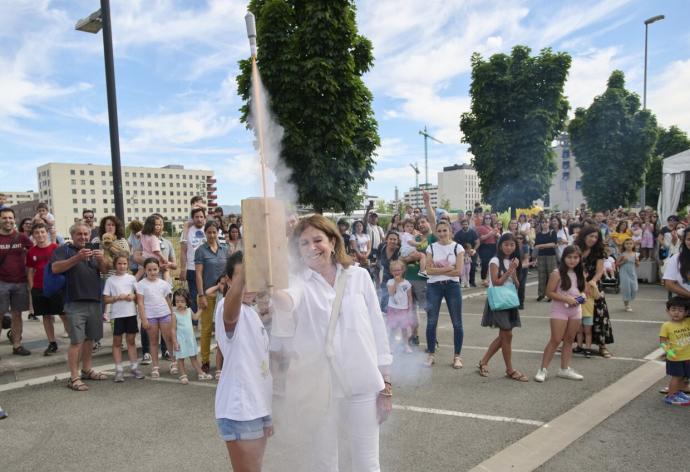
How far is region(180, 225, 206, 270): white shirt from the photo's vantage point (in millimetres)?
7422

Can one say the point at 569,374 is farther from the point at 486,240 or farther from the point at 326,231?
the point at 486,240

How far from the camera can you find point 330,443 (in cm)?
260

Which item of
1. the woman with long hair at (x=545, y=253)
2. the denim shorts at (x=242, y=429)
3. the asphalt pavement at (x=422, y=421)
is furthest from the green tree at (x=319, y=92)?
the woman with long hair at (x=545, y=253)

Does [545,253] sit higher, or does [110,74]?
[110,74]

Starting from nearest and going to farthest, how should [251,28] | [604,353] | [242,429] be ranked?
[251,28] < [242,429] < [604,353]

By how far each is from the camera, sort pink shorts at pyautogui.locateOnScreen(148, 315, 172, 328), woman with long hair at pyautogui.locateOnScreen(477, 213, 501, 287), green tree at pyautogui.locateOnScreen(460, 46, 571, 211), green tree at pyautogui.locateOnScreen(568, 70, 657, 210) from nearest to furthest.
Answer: pink shorts at pyautogui.locateOnScreen(148, 315, 172, 328) → woman with long hair at pyautogui.locateOnScreen(477, 213, 501, 287) → green tree at pyautogui.locateOnScreen(460, 46, 571, 211) → green tree at pyautogui.locateOnScreen(568, 70, 657, 210)

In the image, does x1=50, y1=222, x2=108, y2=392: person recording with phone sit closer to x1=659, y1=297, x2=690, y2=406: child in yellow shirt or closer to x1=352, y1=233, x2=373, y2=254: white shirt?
x1=352, y1=233, x2=373, y2=254: white shirt

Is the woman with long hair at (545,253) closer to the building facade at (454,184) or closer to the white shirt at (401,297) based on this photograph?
the white shirt at (401,297)

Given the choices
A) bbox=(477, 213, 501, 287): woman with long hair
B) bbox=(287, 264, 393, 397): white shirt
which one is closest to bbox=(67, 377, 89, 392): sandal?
bbox=(287, 264, 393, 397): white shirt

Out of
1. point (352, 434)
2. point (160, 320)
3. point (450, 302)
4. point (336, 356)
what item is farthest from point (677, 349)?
point (160, 320)

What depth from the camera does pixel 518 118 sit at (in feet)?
79.0

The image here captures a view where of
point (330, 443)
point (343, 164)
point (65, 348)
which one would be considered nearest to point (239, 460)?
point (330, 443)

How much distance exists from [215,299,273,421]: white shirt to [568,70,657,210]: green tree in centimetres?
3389

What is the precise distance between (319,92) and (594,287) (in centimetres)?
811
